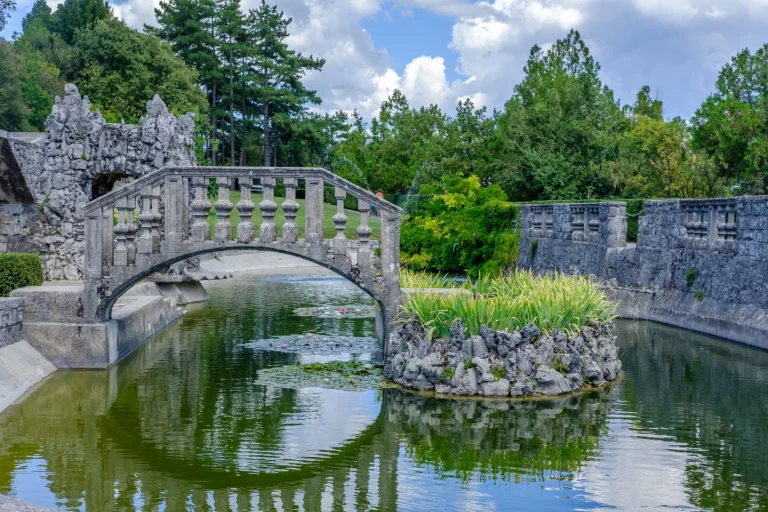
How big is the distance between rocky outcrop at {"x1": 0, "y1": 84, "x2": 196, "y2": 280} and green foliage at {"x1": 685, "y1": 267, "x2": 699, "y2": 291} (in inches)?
541

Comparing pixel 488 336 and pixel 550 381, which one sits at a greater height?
pixel 488 336

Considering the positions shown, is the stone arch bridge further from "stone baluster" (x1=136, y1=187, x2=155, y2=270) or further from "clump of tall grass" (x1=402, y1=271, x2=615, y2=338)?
"clump of tall grass" (x1=402, y1=271, x2=615, y2=338)

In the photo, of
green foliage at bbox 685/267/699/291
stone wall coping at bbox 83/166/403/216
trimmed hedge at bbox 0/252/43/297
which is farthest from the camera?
green foliage at bbox 685/267/699/291

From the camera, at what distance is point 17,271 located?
15156 mm

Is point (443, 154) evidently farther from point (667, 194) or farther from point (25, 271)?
point (25, 271)

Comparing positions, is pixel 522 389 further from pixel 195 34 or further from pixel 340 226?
pixel 195 34

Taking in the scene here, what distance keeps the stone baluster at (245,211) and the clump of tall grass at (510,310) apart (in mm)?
2722

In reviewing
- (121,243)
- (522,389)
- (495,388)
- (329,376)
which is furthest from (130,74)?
(522,389)

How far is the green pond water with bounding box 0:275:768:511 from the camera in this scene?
29.4ft

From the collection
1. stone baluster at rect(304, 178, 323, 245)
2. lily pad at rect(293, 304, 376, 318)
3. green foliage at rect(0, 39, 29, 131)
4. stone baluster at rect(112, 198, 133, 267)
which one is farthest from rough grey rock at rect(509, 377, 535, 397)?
green foliage at rect(0, 39, 29, 131)

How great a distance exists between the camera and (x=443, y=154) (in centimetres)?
5281

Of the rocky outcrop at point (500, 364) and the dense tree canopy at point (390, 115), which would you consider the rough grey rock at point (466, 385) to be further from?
the dense tree canopy at point (390, 115)

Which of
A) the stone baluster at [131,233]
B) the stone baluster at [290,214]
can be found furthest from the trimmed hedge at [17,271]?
the stone baluster at [290,214]

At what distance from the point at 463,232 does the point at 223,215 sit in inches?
818
